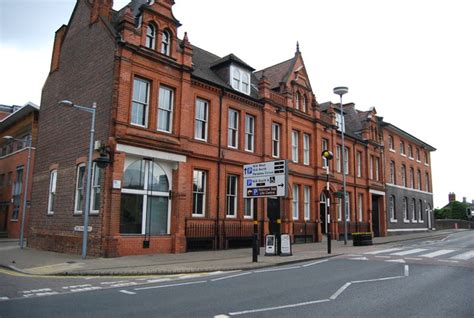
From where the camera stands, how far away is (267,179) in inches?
660

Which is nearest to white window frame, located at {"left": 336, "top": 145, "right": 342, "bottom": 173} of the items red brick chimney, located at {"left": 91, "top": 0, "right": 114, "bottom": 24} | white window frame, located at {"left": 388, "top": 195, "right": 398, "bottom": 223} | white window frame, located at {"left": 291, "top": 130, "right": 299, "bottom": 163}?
white window frame, located at {"left": 291, "top": 130, "right": 299, "bottom": 163}

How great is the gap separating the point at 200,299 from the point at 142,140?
10587 millimetres

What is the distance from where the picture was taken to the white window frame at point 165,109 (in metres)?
19.2

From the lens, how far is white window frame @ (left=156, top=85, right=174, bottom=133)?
1920 cm

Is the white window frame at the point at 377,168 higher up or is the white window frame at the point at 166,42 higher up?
the white window frame at the point at 166,42

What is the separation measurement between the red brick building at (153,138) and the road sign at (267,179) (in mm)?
3078

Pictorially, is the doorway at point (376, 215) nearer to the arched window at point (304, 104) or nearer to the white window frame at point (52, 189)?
the arched window at point (304, 104)

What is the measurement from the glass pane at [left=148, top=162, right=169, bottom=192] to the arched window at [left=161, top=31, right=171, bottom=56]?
5.70 metres

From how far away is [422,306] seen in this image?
7.74 m

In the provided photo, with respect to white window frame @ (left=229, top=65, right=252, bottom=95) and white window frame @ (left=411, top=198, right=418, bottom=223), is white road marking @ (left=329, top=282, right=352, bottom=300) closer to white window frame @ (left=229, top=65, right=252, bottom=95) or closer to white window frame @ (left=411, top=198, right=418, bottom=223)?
white window frame @ (left=229, top=65, right=252, bottom=95)

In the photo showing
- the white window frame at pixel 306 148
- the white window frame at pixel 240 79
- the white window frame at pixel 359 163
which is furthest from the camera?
the white window frame at pixel 359 163

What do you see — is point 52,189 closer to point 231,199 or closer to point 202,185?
point 202,185

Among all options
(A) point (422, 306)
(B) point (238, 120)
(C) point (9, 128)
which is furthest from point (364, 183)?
(C) point (9, 128)

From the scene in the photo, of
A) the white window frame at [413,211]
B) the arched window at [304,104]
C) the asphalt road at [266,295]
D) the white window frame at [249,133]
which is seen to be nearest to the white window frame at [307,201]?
the arched window at [304,104]
